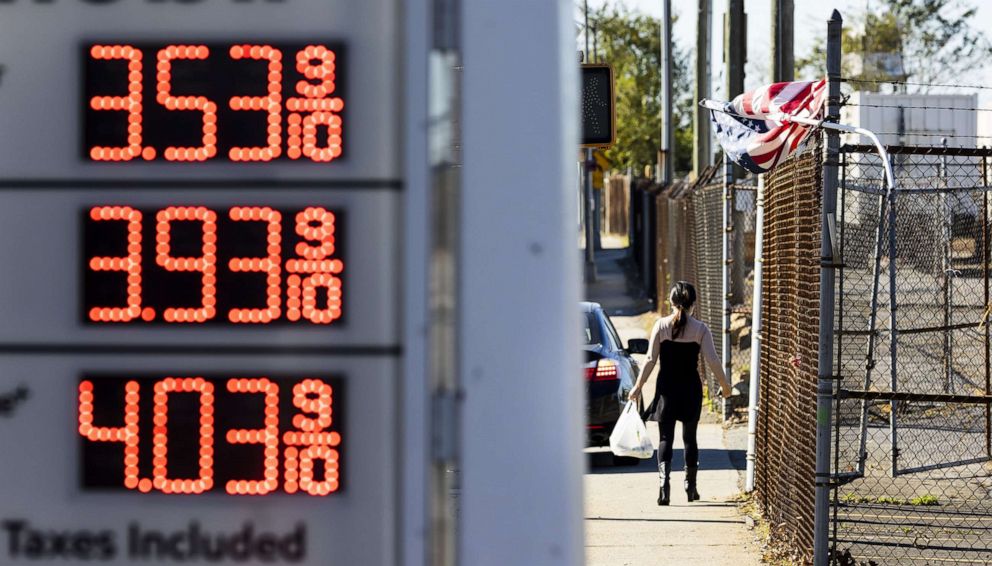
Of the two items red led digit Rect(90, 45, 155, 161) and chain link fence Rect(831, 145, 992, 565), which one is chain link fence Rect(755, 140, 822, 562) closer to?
chain link fence Rect(831, 145, 992, 565)

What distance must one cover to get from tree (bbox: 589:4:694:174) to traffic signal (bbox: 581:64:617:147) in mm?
49351

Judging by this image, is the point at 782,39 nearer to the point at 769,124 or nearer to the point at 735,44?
the point at 735,44

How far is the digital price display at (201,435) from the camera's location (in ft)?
9.64

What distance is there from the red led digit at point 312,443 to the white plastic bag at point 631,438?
7683mm

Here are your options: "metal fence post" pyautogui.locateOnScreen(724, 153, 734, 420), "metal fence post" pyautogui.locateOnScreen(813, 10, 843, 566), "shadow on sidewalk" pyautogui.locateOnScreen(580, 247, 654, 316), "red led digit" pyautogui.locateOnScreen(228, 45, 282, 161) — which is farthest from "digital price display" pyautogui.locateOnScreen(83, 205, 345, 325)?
"shadow on sidewalk" pyautogui.locateOnScreen(580, 247, 654, 316)

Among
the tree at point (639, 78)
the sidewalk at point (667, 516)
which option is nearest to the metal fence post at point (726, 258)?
the sidewalk at point (667, 516)

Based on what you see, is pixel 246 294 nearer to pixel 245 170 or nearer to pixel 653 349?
pixel 245 170

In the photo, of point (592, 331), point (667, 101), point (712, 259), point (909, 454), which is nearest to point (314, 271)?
Result: point (592, 331)

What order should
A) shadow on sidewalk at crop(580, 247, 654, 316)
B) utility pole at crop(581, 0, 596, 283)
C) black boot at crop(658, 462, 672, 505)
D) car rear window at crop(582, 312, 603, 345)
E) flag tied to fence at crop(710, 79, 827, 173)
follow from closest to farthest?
flag tied to fence at crop(710, 79, 827, 173)
black boot at crop(658, 462, 672, 505)
car rear window at crop(582, 312, 603, 345)
shadow on sidewalk at crop(580, 247, 654, 316)
utility pole at crop(581, 0, 596, 283)

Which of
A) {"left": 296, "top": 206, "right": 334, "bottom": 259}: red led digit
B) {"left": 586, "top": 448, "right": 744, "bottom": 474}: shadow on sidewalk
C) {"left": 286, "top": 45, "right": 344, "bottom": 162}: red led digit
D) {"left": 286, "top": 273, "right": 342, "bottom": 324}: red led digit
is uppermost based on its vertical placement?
{"left": 286, "top": 45, "right": 344, "bottom": 162}: red led digit

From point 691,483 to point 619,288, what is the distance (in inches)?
946

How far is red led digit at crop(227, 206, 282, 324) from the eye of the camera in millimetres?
2945

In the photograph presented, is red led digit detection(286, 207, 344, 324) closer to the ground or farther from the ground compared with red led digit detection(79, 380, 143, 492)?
farther from the ground

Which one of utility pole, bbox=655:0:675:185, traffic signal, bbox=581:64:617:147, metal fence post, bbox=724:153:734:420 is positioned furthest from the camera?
utility pole, bbox=655:0:675:185
